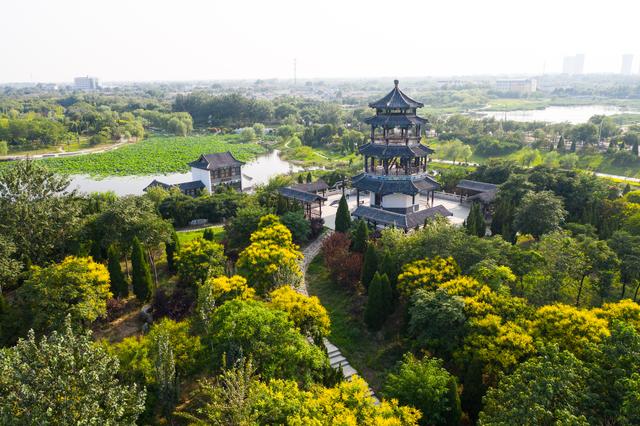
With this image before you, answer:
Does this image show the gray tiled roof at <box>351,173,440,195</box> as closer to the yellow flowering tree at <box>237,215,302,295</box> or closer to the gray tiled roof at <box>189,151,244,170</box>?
the yellow flowering tree at <box>237,215,302,295</box>

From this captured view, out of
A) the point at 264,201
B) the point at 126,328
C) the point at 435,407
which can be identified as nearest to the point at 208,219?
the point at 264,201

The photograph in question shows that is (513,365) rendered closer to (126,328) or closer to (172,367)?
(172,367)

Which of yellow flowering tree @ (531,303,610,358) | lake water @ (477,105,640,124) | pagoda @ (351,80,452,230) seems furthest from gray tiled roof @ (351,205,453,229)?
lake water @ (477,105,640,124)

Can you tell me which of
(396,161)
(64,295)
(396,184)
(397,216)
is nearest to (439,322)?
(397,216)

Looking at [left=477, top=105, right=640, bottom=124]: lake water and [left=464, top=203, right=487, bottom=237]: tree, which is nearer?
[left=464, top=203, right=487, bottom=237]: tree

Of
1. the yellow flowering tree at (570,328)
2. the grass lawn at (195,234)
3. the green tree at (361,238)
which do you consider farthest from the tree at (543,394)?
the grass lawn at (195,234)

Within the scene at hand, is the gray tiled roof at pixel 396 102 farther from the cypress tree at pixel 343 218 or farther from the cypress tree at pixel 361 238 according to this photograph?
the cypress tree at pixel 361 238

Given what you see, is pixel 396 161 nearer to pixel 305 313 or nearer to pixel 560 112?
pixel 305 313
